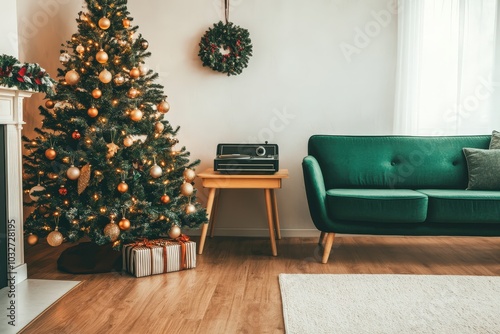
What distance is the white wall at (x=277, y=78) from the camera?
4105 mm

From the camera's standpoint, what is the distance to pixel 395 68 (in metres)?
4.12

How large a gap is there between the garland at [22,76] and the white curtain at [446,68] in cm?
261

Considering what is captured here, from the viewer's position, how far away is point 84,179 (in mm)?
3059

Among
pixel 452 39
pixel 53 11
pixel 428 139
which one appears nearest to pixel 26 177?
pixel 53 11

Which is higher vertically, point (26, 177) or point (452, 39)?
point (452, 39)

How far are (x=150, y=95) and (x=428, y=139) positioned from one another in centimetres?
204

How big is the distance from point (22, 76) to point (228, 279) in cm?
158

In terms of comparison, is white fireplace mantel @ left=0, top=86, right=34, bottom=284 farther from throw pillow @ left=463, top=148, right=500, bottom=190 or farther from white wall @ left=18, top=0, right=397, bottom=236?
throw pillow @ left=463, top=148, right=500, bottom=190

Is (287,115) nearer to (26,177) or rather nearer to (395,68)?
(395,68)

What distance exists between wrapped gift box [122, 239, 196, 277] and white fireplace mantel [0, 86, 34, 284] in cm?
59

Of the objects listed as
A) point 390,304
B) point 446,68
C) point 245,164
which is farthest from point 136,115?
point 446,68

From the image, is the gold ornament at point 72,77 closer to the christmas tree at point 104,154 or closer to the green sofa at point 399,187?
the christmas tree at point 104,154

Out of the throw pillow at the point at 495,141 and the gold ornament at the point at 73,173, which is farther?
the throw pillow at the point at 495,141

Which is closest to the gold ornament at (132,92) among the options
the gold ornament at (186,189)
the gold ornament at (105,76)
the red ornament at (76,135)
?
the gold ornament at (105,76)
